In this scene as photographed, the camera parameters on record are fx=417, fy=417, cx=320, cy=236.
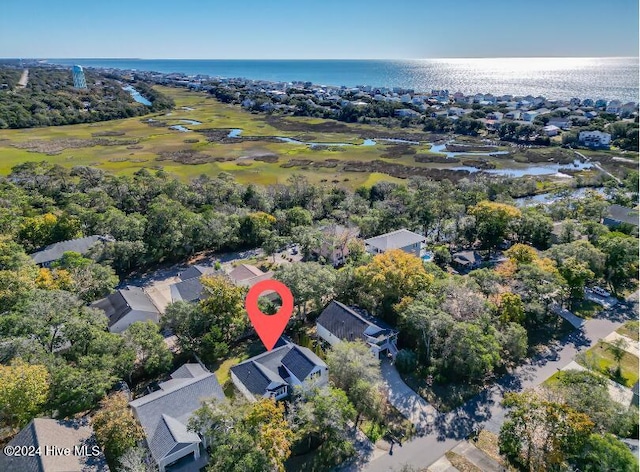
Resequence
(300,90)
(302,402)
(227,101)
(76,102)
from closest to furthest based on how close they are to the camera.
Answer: (302,402) → (76,102) → (227,101) → (300,90)

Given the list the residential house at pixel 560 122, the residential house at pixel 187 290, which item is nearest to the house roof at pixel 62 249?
the residential house at pixel 187 290

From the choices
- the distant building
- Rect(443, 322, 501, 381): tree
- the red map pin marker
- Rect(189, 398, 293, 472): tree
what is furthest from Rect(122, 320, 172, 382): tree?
the distant building

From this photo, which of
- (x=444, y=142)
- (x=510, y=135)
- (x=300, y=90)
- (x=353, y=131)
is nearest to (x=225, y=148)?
(x=353, y=131)

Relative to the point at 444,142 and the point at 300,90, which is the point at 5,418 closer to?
the point at 444,142

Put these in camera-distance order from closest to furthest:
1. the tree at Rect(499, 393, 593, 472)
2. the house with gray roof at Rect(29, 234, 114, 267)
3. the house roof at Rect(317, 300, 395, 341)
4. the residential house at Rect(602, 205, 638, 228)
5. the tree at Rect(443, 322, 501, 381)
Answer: the tree at Rect(499, 393, 593, 472)
the tree at Rect(443, 322, 501, 381)
the house roof at Rect(317, 300, 395, 341)
the house with gray roof at Rect(29, 234, 114, 267)
the residential house at Rect(602, 205, 638, 228)

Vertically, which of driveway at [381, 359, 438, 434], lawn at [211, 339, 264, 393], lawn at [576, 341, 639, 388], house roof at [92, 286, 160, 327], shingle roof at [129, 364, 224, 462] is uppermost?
shingle roof at [129, 364, 224, 462]

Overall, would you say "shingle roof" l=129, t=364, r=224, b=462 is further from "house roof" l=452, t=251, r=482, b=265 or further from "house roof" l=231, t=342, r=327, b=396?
"house roof" l=452, t=251, r=482, b=265
